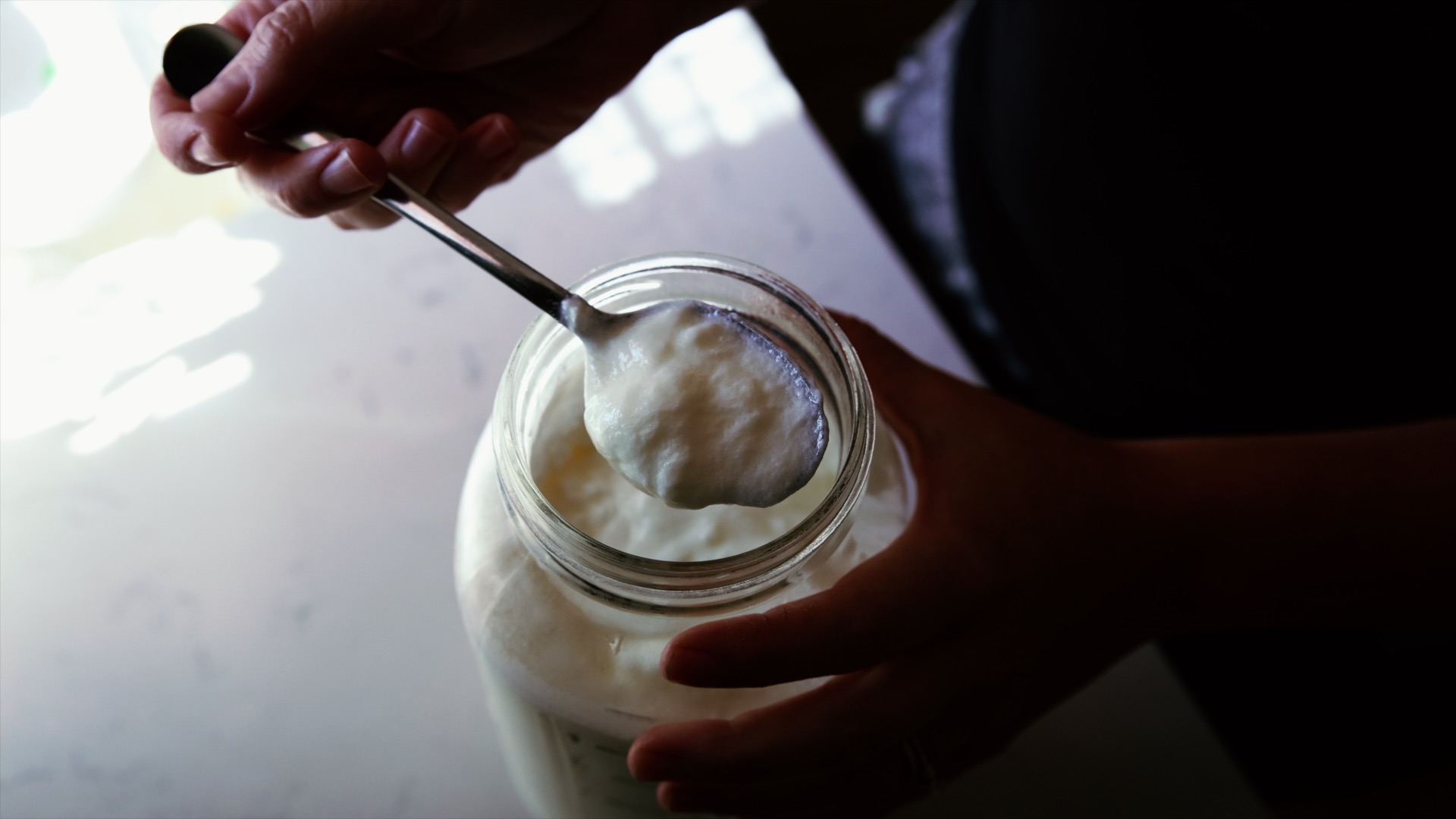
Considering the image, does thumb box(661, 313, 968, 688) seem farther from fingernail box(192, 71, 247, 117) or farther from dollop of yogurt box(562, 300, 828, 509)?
fingernail box(192, 71, 247, 117)

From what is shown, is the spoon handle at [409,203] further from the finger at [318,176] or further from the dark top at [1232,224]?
the dark top at [1232,224]

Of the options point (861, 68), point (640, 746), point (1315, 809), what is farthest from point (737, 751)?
point (861, 68)

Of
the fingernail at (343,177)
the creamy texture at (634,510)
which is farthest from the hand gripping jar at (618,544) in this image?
the fingernail at (343,177)

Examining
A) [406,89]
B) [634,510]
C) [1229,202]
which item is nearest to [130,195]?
[406,89]

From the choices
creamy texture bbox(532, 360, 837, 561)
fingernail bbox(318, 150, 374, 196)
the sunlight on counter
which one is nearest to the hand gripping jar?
creamy texture bbox(532, 360, 837, 561)

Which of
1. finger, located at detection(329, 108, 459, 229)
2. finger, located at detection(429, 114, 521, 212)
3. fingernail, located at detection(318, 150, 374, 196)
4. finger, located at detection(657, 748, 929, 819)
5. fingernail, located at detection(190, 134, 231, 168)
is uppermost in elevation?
Answer: fingernail, located at detection(190, 134, 231, 168)

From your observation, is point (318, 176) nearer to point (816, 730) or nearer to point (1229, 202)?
point (816, 730)
